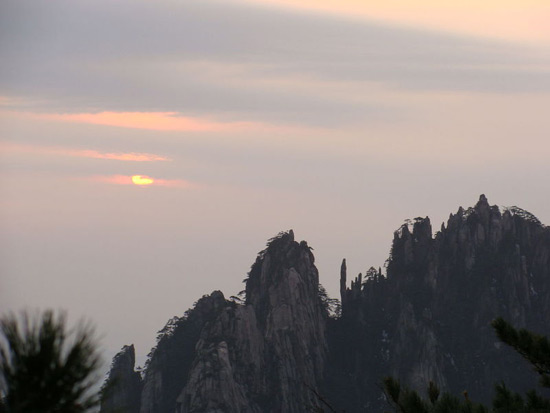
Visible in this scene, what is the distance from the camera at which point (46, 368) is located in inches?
896

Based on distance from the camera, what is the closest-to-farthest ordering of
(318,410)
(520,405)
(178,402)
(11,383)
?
(11,383), (318,410), (520,405), (178,402)

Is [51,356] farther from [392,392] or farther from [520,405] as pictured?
[520,405]

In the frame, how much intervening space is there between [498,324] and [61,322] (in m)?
21.3

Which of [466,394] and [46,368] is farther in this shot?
[466,394]

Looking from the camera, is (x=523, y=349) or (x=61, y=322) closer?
(x=61, y=322)

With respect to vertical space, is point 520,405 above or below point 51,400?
above

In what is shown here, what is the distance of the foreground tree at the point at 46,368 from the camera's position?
22172 millimetres

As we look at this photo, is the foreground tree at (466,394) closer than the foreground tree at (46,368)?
No

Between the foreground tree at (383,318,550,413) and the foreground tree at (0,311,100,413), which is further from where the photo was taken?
the foreground tree at (383,318,550,413)

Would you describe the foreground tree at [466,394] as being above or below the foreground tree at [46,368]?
above

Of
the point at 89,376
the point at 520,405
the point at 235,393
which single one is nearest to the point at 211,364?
the point at 235,393

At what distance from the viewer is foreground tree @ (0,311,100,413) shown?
22.2m

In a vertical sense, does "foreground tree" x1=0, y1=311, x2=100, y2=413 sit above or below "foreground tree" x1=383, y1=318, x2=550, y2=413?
below

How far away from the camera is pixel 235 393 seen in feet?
648
